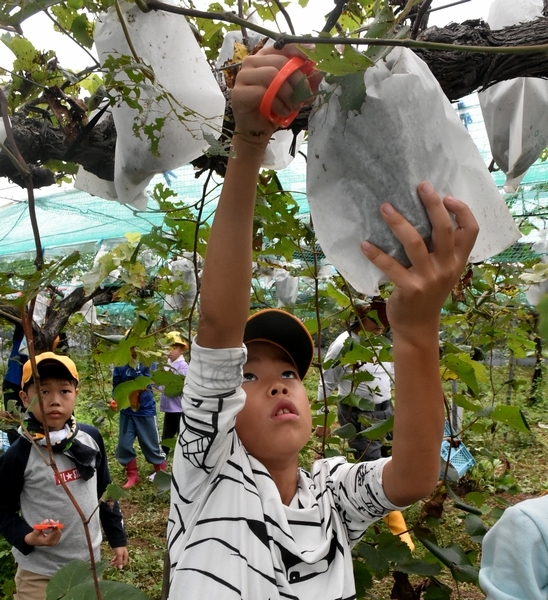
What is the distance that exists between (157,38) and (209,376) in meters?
0.50

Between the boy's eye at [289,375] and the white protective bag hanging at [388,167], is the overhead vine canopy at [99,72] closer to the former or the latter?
the white protective bag hanging at [388,167]

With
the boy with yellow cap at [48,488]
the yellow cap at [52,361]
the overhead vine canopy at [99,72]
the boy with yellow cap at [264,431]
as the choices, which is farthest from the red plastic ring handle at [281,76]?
the yellow cap at [52,361]

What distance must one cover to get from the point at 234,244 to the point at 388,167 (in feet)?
0.92

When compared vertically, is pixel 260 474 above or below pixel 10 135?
below

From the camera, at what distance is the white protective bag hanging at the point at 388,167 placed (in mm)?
→ 572

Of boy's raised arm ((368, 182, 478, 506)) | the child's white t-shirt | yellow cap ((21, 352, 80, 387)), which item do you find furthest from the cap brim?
yellow cap ((21, 352, 80, 387))

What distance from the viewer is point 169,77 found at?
715 millimetres

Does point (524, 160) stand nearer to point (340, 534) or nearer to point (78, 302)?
point (340, 534)

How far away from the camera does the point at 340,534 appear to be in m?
0.97

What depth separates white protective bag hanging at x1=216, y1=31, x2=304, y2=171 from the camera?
954 millimetres

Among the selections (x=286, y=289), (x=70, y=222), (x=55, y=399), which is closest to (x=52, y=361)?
(x=55, y=399)

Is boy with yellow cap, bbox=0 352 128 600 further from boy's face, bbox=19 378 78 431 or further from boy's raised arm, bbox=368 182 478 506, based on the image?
boy's raised arm, bbox=368 182 478 506

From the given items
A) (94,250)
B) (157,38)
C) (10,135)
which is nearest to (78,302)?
(94,250)

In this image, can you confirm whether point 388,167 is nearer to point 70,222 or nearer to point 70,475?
point 70,475
